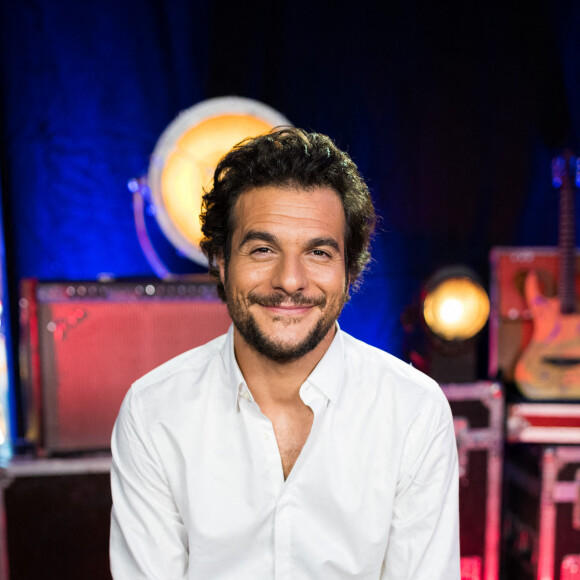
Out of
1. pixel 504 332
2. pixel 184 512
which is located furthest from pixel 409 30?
pixel 184 512

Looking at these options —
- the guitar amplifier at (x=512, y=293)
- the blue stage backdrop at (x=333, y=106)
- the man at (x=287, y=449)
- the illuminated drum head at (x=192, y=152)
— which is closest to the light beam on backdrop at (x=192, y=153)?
the illuminated drum head at (x=192, y=152)

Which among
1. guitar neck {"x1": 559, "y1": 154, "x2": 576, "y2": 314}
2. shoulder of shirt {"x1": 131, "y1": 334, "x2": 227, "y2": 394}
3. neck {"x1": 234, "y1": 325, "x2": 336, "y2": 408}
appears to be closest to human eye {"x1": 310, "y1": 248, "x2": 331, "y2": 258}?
neck {"x1": 234, "y1": 325, "x2": 336, "y2": 408}

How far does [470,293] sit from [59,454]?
1.61 meters

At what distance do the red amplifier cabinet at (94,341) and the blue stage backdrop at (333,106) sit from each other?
71 centimetres

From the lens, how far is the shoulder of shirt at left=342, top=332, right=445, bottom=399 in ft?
4.38

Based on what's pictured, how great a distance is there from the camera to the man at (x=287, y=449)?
48.2 inches

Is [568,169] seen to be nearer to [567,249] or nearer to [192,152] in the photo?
[567,249]

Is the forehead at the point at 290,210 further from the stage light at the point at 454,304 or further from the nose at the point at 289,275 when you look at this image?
the stage light at the point at 454,304

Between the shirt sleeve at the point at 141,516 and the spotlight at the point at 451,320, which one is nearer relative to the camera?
the shirt sleeve at the point at 141,516

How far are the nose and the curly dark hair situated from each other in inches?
7.7

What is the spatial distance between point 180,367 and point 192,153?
1.07m

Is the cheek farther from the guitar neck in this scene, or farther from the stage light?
the guitar neck

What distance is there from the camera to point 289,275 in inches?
47.3

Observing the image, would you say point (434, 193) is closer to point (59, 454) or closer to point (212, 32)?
point (212, 32)
